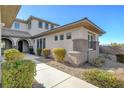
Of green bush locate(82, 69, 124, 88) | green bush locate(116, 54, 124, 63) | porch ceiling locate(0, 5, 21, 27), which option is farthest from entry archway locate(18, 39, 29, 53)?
green bush locate(82, 69, 124, 88)

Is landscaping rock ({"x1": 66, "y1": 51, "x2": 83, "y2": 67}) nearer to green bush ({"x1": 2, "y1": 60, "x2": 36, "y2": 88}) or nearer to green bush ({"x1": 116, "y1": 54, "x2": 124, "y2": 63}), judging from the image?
green bush ({"x1": 2, "y1": 60, "x2": 36, "y2": 88})

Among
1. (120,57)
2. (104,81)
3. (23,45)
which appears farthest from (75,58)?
(23,45)

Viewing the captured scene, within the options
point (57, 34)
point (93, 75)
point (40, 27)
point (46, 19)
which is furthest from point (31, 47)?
point (93, 75)

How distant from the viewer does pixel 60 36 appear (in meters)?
11.2

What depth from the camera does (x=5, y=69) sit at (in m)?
3.26

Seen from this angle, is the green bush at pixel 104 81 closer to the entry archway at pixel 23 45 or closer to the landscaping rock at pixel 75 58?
the landscaping rock at pixel 75 58

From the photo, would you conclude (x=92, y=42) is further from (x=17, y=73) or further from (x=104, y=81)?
(x=17, y=73)

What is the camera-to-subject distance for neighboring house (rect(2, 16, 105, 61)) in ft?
29.9

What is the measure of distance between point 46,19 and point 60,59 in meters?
11.8

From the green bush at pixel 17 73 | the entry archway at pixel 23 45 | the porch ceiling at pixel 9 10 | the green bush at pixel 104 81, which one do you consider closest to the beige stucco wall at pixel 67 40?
the green bush at pixel 104 81

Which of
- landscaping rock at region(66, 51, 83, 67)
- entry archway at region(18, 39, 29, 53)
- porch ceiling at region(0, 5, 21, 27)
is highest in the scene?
porch ceiling at region(0, 5, 21, 27)

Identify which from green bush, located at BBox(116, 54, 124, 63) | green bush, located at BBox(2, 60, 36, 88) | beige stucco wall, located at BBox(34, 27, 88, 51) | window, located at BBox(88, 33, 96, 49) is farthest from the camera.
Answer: green bush, located at BBox(116, 54, 124, 63)

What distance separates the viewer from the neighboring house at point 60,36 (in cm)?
911
